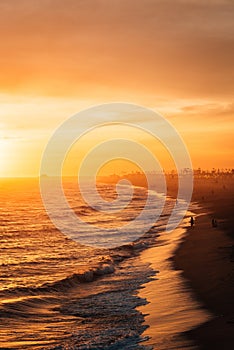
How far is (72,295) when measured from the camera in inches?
853

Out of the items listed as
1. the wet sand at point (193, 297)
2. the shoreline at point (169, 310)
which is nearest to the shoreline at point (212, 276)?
the wet sand at point (193, 297)

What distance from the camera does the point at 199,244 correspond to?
34.3 m

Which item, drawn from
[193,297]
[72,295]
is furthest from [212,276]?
[72,295]

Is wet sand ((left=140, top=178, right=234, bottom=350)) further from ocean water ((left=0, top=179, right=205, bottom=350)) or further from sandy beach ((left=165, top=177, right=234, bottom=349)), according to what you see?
ocean water ((left=0, top=179, right=205, bottom=350))

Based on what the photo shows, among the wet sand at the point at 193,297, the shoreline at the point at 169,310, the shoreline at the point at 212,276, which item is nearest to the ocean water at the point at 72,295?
the shoreline at the point at 169,310

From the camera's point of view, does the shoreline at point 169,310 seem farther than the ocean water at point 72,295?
No

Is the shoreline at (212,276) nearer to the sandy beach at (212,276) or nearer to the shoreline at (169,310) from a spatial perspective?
the sandy beach at (212,276)

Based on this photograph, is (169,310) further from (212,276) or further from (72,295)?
(72,295)

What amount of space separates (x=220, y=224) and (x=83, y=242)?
598 inches

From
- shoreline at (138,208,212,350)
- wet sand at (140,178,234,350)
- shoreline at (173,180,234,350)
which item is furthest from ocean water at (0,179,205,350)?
shoreline at (173,180,234,350)

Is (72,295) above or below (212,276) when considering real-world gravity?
below

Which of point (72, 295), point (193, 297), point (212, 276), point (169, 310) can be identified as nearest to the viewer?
point (169, 310)

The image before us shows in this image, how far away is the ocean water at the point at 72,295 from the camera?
14.4m

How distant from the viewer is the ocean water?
47.2 feet
